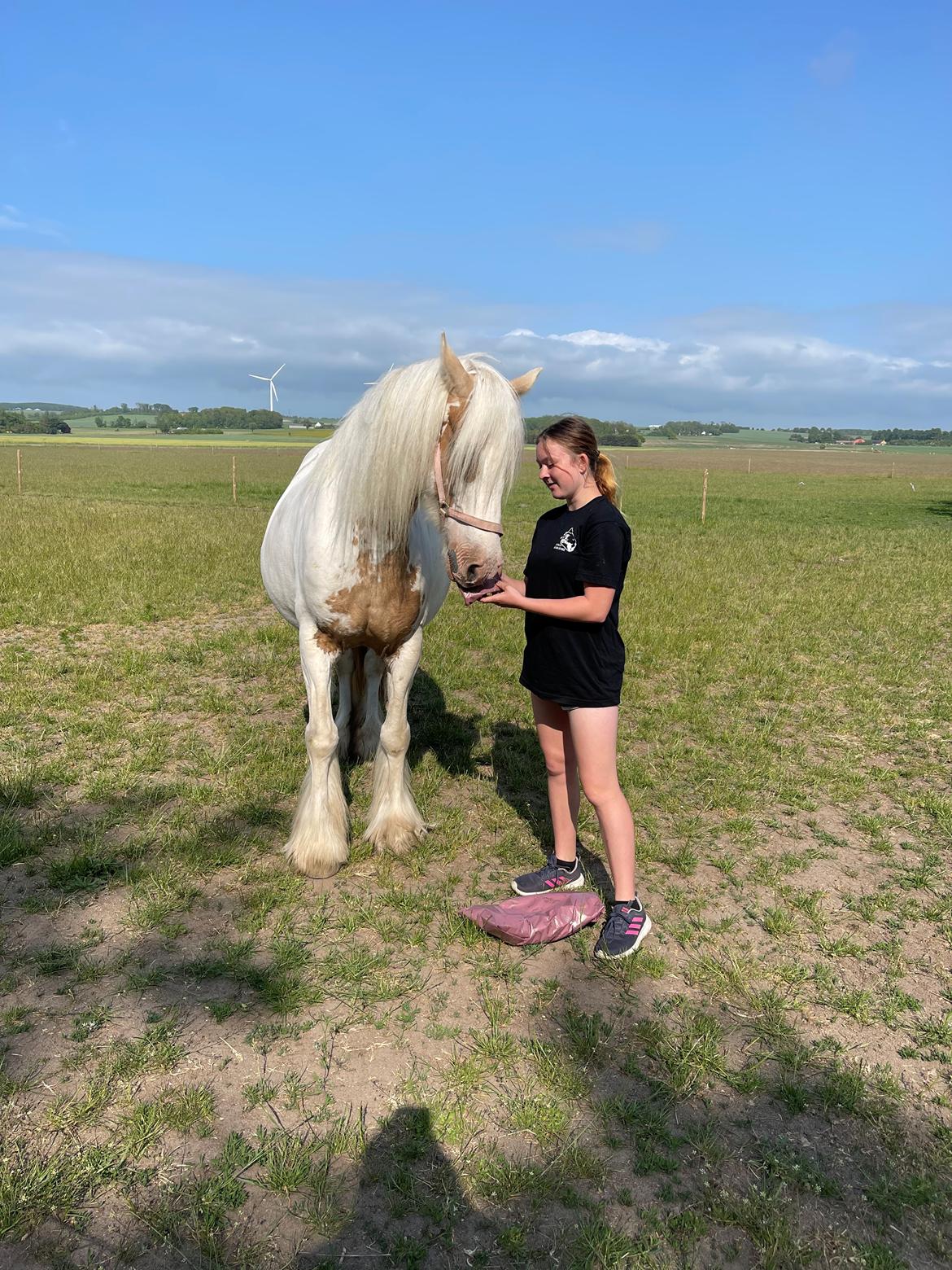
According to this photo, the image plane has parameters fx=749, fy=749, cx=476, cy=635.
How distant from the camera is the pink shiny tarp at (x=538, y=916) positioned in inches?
125

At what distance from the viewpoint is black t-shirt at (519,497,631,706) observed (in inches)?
113

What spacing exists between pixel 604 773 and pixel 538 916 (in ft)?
2.35

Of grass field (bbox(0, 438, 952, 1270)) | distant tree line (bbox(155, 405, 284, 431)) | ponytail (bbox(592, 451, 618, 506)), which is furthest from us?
distant tree line (bbox(155, 405, 284, 431))

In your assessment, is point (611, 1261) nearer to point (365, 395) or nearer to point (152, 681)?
point (365, 395)

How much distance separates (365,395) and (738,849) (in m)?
3.12

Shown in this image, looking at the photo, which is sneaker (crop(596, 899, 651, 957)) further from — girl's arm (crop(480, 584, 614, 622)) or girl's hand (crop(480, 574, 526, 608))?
girl's hand (crop(480, 574, 526, 608))

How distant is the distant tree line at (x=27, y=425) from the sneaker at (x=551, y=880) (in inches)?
4243

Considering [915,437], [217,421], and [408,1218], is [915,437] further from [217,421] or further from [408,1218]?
[408,1218]

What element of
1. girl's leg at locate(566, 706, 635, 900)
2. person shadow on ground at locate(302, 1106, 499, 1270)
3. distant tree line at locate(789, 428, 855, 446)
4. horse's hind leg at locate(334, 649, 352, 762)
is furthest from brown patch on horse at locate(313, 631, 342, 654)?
distant tree line at locate(789, 428, 855, 446)

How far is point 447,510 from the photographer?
2869mm

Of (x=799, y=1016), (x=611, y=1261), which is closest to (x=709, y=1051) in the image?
(x=799, y=1016)

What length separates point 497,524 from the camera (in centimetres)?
284

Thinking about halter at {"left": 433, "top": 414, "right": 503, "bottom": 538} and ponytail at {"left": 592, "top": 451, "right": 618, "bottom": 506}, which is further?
ponytail at {"left": 592, "top": 451, "right": 618, "bottom": 506}

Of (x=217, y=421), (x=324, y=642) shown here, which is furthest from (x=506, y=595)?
(x=217, y=421)
